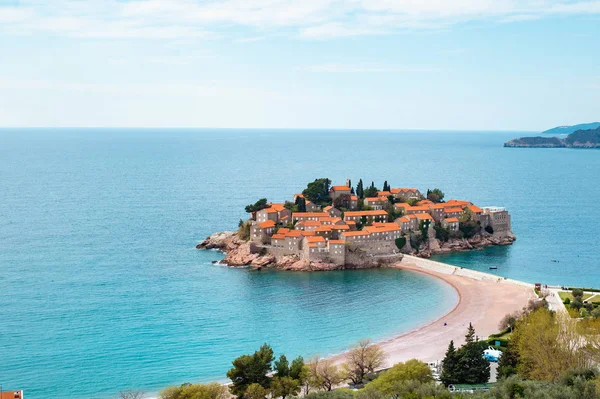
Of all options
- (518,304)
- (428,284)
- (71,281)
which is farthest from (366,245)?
(71,281)

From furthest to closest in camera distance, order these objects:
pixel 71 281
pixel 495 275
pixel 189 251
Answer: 1. pixel 189 251
2. pixel 495 275
3. pixel 71 281

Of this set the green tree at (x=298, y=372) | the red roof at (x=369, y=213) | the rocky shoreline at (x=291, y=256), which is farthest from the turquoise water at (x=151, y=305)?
the red roof at (x=369, y=213)

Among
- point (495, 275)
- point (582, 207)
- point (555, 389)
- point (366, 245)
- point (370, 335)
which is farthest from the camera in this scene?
point (582, 207)

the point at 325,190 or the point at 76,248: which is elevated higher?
the point at 325,190

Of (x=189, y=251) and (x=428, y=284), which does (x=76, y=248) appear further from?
(x=428, y=284)

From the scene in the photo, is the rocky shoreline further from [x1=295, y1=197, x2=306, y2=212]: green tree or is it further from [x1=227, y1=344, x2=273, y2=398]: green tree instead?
[x1=227, y1=344, x2=273, y2=398]: green tree

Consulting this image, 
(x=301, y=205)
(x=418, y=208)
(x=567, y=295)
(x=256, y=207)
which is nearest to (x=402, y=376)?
(x=567, y=295)

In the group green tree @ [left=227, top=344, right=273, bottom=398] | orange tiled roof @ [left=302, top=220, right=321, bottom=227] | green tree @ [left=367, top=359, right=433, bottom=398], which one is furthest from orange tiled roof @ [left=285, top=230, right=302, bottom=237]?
green tree @ [left=367, top=359, right=433, bottom=398]
